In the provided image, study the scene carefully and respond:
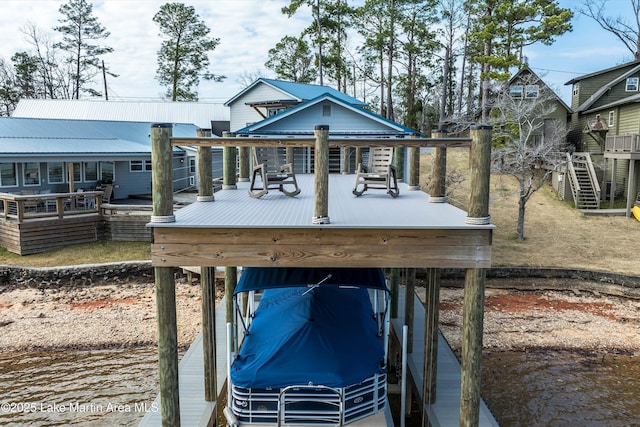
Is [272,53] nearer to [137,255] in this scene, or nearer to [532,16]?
[532,16]

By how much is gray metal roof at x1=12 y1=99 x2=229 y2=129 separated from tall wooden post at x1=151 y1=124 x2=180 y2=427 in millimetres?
29028

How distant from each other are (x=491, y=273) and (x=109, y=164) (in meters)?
18.9

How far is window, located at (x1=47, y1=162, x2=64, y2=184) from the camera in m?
22.6

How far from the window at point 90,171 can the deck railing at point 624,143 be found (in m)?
25.3

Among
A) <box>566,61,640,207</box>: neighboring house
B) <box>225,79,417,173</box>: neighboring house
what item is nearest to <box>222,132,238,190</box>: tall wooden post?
<box>225,79,417,173</box>: neighboring house

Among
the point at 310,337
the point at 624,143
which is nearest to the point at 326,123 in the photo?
the point at 310,337

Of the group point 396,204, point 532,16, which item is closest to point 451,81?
point 532,16

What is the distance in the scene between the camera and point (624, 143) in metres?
23.5

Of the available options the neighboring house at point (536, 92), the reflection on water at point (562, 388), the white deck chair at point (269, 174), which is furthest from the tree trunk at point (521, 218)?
the white deck chair at point (269, 174)

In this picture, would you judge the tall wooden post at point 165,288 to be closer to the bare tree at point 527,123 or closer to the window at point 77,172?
the window at point 77,172

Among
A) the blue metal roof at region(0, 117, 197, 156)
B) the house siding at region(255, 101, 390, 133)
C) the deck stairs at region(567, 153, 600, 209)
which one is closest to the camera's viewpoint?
the house siding at region(255, 101, 390, 133)

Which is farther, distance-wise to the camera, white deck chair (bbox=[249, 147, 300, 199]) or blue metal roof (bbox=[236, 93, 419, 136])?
blue metal roof (bbox=[236, 93, 419, 136])

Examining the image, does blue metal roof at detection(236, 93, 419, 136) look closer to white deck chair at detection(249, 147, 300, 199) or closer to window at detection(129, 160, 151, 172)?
window at detection(129, 160, 151, 172)

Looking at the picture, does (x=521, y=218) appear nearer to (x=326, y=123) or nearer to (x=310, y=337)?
(x=326, y=123)
